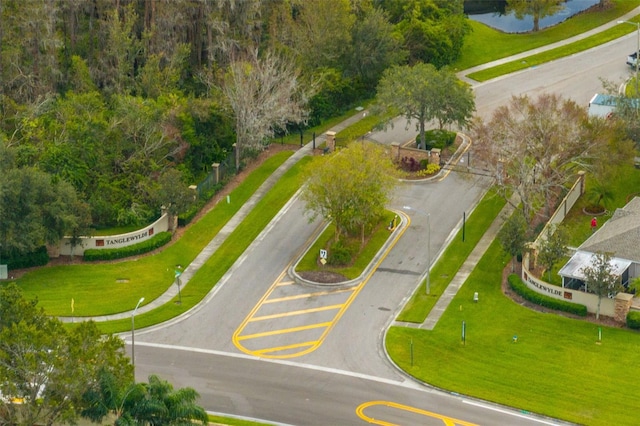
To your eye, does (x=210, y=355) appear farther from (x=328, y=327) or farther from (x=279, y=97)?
(x=279, y=97)

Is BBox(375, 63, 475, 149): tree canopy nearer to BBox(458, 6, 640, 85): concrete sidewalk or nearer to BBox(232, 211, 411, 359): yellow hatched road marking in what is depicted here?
BBox(232, 211, 411, 359): yellow hatched road marking

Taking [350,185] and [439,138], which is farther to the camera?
[439,138]

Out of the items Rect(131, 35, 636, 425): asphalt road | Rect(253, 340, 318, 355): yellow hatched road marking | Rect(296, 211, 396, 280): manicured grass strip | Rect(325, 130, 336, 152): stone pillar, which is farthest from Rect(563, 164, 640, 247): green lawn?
Rect(253, 340, 318, 355): yellow hatched road marking

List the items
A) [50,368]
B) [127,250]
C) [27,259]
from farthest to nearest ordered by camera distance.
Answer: [127,250], [27,259], [50,368]

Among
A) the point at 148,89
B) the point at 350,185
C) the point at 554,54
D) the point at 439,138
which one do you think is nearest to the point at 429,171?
the point at 439,138

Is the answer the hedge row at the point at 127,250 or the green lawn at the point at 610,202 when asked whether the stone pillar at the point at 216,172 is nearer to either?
the hedge row at the point at 127,250

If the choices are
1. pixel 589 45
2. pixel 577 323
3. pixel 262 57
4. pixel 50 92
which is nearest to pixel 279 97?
pixel 262 57

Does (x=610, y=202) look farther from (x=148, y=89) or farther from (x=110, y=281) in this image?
(x=110, y=281)
